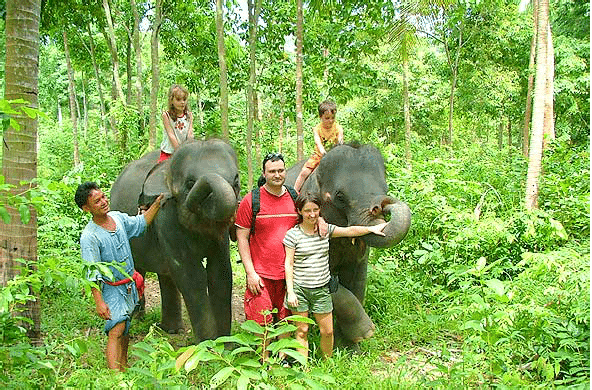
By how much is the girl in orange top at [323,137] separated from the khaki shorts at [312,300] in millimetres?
1230

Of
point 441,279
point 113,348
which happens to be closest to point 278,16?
point 441,279

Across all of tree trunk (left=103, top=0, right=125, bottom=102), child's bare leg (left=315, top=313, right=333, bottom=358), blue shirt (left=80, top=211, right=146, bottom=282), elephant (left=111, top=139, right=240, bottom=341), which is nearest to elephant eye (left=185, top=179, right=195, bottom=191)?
elephant (left=111, top=139, right=240, bottom=341)

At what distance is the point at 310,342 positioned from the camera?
15.5 ft

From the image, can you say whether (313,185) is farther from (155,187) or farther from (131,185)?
(131,185)

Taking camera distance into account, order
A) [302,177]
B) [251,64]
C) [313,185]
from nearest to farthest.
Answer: [313,185] < [302,177] < [251,64]

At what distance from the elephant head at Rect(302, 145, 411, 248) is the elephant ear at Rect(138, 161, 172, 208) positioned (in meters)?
1.15

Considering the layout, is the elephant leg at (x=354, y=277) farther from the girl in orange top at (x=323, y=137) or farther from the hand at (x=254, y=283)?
the hand at (x=254, y=283)

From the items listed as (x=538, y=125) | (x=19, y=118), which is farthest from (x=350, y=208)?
(x=538, y=125)

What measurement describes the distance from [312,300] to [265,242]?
1.76ft

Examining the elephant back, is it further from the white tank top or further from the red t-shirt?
the red t-shirt

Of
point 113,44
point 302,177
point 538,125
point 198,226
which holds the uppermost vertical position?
point 113,44

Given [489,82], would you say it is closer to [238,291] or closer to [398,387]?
[238,291]

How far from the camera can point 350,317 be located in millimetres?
4504

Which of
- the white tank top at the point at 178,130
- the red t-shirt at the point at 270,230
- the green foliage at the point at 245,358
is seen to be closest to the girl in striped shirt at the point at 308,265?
the red t-shirt at the point at 270,230
